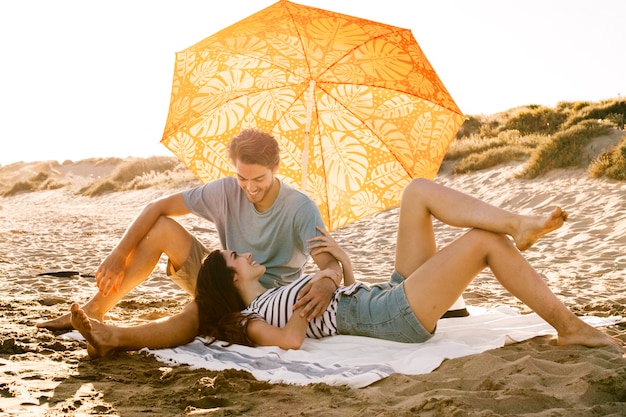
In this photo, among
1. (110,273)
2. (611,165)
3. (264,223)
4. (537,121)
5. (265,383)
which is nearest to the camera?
(265,383)

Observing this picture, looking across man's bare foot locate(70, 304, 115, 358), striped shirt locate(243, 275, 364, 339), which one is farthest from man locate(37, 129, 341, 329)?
man's bare foot locate(70, 304, 115, 358)

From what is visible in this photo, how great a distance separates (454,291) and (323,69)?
212 centimetres

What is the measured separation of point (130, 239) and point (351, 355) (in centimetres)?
154

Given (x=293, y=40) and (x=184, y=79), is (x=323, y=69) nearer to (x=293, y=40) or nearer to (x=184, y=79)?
(x=293, y=40)

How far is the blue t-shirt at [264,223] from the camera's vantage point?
4.09 meters

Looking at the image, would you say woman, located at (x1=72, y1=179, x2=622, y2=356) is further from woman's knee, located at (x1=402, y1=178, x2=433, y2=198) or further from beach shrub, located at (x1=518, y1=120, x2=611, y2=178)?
beach shrub, located at (x1=518, y1=120, x2=611, y2=178)

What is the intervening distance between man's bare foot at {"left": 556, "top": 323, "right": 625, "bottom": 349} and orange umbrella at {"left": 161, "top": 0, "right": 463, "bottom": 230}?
1.82 m

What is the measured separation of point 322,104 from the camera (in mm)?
5004

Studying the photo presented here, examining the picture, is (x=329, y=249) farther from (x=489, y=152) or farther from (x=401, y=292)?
(x=489, y=152)

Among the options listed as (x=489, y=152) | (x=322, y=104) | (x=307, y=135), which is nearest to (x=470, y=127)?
(x=489, y=152)

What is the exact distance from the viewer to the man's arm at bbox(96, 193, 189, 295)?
3.85 meters

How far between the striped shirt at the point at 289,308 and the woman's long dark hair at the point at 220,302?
0.09 meters

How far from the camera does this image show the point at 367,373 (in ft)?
10.1

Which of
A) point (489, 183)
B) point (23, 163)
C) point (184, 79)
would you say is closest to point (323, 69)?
point (184, 79)
